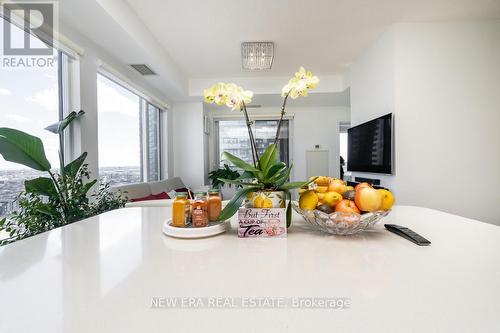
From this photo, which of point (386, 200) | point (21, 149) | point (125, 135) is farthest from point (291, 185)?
point (125, 135)

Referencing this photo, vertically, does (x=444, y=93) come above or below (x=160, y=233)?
above

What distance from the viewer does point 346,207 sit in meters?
0.70

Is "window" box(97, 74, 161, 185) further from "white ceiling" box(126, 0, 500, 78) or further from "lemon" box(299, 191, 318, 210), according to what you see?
"lemon" box(299, 191, 318, 210)

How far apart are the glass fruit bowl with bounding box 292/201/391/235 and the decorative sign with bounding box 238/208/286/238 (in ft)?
0.29

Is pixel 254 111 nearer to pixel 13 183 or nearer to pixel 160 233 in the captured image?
pixel 13 183

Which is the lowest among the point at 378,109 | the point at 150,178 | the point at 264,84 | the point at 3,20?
the point at 150,178

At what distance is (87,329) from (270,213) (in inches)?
19.5

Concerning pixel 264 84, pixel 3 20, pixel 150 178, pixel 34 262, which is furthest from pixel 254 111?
pixel 34 262

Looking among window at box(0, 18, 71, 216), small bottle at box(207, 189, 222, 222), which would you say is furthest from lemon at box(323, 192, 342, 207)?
window at box(0, 18, 71, 216)

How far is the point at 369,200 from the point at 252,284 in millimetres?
429

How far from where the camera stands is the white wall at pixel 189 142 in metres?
4.57

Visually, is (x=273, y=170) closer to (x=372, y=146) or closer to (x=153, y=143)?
(x=372, y=146)

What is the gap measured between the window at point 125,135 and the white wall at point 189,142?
0.50 m

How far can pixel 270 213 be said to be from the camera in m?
0.73
